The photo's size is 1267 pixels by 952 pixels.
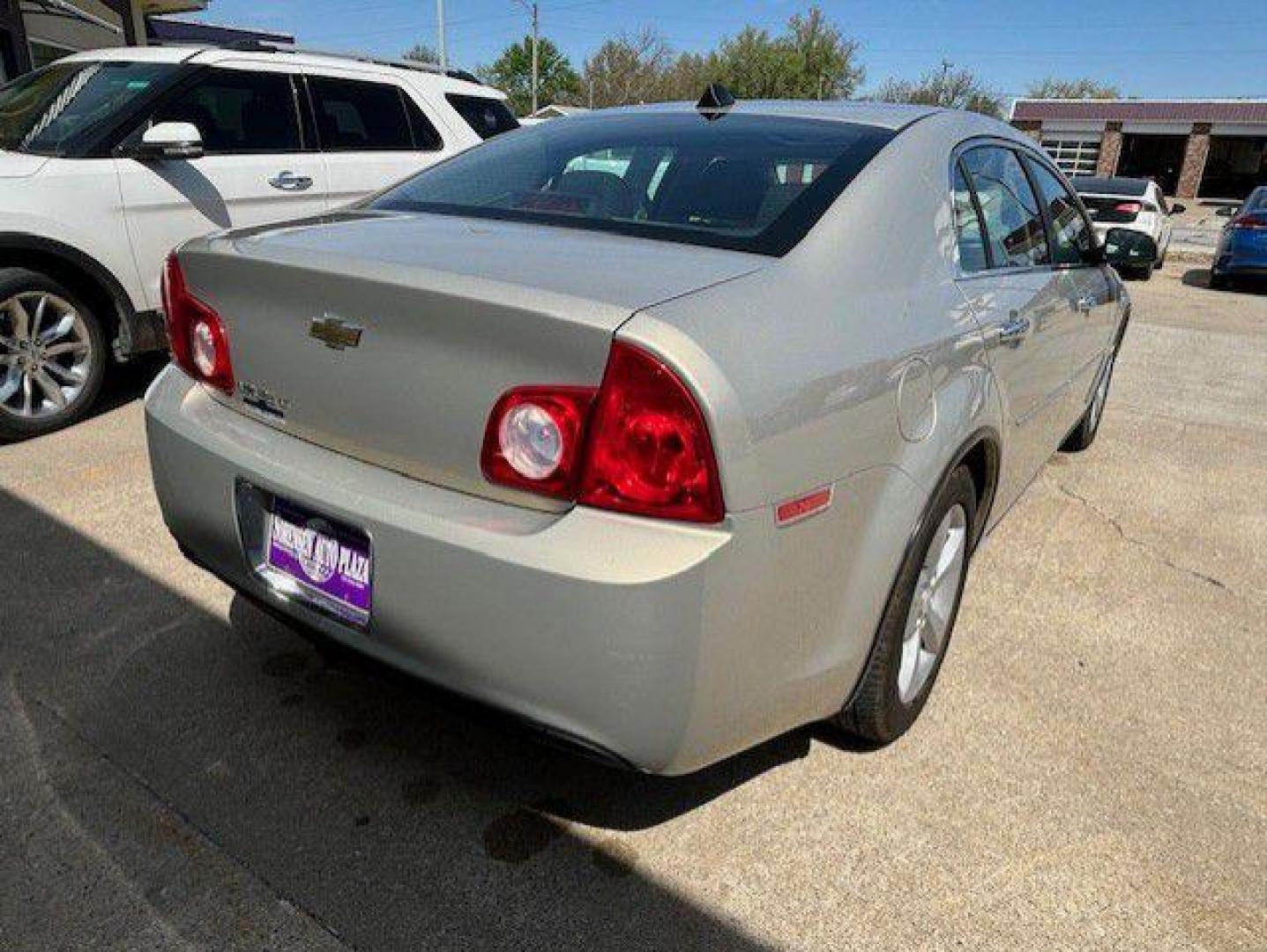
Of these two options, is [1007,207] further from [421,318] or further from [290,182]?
[290,182]

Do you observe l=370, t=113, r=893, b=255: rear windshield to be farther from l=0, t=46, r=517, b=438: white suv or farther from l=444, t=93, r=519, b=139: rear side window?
l=444, t=93, r=519, b=139: rear side window

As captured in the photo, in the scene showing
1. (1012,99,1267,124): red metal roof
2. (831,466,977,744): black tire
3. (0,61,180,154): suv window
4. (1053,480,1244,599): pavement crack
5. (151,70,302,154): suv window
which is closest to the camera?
(831,466,977,744): black tire

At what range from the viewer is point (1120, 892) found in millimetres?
1955

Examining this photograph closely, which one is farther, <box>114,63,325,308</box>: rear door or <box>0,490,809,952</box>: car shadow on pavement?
<box>114,63,325,308</box>: rear door

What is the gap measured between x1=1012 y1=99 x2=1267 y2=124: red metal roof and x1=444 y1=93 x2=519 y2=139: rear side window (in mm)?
44209

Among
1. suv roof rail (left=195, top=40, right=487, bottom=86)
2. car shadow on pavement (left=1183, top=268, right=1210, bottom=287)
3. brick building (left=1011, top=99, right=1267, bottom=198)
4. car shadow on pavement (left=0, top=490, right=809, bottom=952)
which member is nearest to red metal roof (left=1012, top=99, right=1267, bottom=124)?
brick building (left=1011, top=99, right=1267, bottom=198)

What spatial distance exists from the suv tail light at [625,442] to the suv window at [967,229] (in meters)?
1.21

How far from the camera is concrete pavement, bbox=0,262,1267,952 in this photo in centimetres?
183

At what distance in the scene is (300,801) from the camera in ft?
6.85

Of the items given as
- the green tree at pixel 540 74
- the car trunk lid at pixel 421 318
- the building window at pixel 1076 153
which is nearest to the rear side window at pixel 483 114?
the car trunk lid at pixel 421 318

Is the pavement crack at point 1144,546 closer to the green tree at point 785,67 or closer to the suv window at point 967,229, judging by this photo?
the suv window at point 967,229

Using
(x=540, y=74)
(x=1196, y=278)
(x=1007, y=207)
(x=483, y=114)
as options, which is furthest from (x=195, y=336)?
(x=540, y=74)

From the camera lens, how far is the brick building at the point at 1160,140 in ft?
135

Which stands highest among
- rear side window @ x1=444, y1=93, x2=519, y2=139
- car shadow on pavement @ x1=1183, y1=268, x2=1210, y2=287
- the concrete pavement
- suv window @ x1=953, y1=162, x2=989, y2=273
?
rear side window @ x1=444, y1=93, x2=519, y2=139
